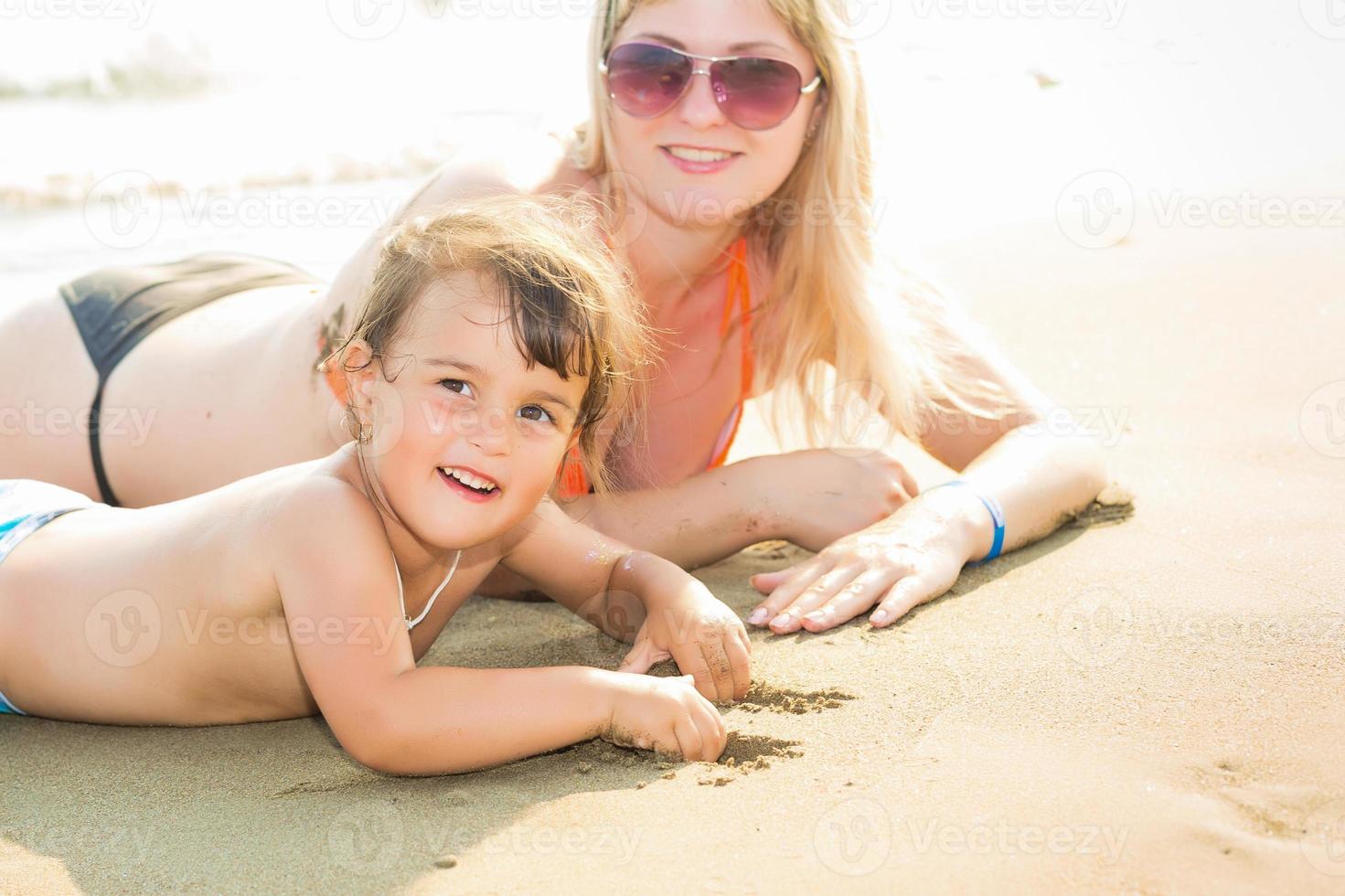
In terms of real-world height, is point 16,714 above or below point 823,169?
below

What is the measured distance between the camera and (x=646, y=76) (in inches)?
127

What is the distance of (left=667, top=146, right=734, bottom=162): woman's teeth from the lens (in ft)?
10.9

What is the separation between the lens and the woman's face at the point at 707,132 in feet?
10.5

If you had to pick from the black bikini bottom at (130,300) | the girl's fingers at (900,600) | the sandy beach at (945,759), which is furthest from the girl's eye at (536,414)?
the black bikini bottom at (130,300)

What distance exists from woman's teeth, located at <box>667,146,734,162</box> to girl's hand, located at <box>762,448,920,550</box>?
2.66ft

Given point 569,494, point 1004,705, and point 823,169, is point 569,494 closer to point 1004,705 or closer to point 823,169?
point 823,169

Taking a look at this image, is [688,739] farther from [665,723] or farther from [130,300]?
[130,300]

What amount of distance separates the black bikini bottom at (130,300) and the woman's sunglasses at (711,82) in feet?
4.37

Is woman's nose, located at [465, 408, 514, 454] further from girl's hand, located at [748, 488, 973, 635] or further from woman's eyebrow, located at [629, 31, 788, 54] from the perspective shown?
woman's eyebrow, located at [629, 31, 788, 54]

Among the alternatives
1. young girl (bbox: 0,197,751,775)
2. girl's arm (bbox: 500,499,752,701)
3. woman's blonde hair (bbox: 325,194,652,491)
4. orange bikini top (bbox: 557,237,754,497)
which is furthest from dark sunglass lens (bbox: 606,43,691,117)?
girl's arm (bbox: 500,499,752,701)

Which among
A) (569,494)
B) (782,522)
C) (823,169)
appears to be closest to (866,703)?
(782,522)

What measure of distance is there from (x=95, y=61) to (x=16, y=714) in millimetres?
10237

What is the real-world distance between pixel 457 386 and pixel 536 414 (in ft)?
0.52

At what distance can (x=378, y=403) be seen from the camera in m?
2.28
